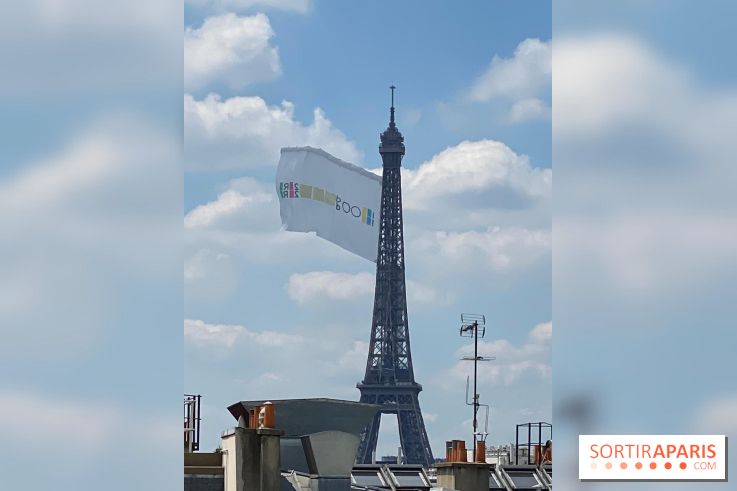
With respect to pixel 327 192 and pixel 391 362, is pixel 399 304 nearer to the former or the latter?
pixel 391 362

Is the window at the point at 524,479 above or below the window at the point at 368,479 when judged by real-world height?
below

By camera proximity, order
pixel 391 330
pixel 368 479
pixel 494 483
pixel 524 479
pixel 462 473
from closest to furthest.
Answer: pixel 462 473 → pixel 368 479 → pixel 494 483 → pixel 524 479 → pixel 391 330

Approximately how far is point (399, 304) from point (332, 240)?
64.3 meters

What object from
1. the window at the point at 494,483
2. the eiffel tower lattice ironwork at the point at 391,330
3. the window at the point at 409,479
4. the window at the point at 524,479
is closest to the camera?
the window at the point at 409,479

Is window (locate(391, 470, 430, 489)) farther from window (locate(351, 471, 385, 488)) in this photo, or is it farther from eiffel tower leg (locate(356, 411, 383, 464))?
eiffel tower leg (locate(356, 411, 383, 464))

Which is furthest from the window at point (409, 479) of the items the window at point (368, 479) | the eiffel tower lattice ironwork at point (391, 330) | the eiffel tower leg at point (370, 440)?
the eiffel tower lattice ironwork at point (391, 330)

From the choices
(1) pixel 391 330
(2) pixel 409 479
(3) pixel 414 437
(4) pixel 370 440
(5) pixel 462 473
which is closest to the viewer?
(5) pixel 462 473

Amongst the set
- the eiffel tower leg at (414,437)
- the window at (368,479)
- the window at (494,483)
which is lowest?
the eiffel tower leg at (414,437)

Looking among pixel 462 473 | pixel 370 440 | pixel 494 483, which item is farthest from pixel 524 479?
pixel 370 440

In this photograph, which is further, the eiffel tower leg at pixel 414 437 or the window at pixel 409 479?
the eiffel tower leg at pixel 414 437

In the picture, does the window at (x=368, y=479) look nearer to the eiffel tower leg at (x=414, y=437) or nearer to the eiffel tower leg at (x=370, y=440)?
the eiffel tower leg at (x=370, y=440)

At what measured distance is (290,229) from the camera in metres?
28.8

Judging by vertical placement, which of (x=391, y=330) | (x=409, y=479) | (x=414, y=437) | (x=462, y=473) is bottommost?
(x=414, y=437)

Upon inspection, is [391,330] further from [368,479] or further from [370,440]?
[368,479]
